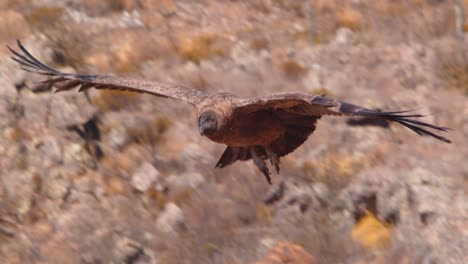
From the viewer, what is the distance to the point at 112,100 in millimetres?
15727

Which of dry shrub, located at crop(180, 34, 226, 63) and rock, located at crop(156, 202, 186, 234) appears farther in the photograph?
dry shrub, located at crop(180, 34, 226, 63)

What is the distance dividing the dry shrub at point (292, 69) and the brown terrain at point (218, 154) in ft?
0.14

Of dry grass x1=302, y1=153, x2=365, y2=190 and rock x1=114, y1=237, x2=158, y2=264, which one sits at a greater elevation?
dry grass x1=302, y1=153, x2=365, y2=190

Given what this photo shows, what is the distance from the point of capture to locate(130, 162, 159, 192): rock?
13.9m

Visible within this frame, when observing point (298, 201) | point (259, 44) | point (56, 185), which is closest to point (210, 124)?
point (298, 201)

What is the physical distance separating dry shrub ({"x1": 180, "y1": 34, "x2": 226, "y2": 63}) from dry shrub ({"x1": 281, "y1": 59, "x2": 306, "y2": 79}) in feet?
5.30

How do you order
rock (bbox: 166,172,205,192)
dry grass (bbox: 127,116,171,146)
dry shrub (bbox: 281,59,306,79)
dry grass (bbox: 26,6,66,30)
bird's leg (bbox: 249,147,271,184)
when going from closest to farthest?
bird's leg (bbox: 249,147,271,184) → rock (bbox: 166,172,205,192) → dry grass (bbox: 127,116,171,146) → dry shrub (bbox: 281,59,306,79) → dry grass (bbox: 26,6,66,30)

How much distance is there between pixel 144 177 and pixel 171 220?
133cm

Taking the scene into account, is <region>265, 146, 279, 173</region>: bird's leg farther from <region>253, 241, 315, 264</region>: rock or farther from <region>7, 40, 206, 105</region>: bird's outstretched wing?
<region>253, 241, 315, 264</region>: rock

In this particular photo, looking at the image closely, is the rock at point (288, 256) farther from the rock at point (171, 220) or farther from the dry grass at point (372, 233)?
the rock at point (171, 220)

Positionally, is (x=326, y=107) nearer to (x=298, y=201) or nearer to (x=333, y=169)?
(x=298, y=201)

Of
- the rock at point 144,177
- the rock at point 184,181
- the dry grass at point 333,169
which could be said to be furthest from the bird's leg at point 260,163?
the rock at point 144,177

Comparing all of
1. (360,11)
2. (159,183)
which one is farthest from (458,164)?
(360,11)

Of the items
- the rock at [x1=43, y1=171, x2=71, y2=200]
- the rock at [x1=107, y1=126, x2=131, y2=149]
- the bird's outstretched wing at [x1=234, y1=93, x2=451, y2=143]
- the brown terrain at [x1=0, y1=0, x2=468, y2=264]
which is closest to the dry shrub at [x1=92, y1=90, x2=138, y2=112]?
the brown terrain at [x1=0, y1=0, x2=468, y2=264]
